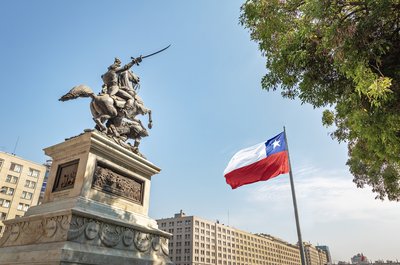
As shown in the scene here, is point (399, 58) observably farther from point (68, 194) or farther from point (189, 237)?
point (189, 237)

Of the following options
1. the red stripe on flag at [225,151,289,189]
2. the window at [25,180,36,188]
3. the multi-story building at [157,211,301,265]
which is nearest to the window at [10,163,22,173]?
the window at [25,180,36,188]

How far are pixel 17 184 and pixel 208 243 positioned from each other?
84.4 meters

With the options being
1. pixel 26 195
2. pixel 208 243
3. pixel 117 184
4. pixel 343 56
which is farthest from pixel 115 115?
pixel 208 243

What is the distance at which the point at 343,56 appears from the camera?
19.3 feet

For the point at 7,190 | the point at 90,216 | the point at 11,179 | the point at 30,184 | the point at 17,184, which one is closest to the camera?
the point at 90,216

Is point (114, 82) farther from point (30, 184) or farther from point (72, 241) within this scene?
point (30, 184)

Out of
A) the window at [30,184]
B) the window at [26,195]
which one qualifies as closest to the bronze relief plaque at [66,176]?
the window at [26,195]

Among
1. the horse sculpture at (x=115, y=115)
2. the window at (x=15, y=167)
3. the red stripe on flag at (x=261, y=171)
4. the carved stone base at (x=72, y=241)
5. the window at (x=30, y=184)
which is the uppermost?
the window at (x=15, y=167)

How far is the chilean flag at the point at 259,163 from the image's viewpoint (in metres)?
11.2

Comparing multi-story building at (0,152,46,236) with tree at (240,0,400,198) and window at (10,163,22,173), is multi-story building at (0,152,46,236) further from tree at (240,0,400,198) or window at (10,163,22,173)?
tree at (240,0,400,198)

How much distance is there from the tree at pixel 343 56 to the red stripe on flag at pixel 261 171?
3.51m

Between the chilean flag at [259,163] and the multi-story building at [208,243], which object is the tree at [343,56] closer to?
the chilean flag at [259,163]

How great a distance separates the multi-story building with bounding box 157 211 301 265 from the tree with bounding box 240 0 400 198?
117747mm

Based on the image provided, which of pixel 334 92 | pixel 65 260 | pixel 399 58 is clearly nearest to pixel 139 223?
pixel 65 260
